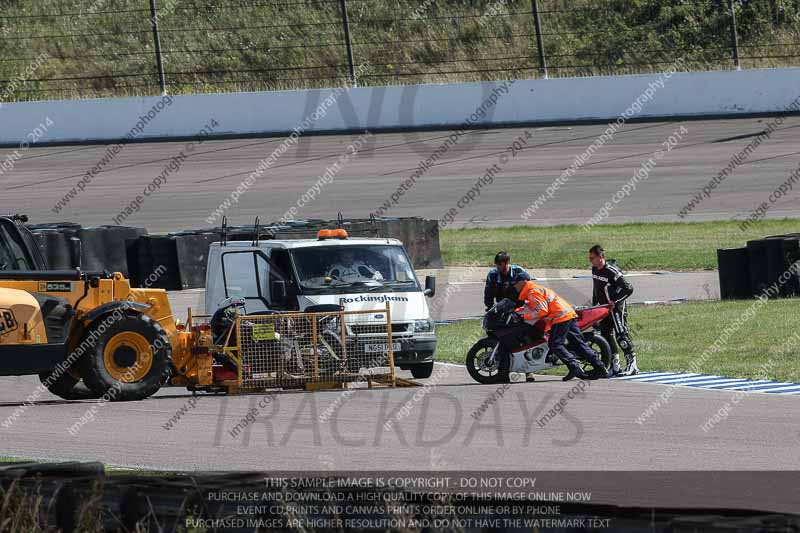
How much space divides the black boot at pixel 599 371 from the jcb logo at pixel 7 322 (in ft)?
20.5

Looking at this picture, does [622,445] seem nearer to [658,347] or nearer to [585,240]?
[658,347]

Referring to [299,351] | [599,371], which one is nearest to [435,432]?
[299,351]

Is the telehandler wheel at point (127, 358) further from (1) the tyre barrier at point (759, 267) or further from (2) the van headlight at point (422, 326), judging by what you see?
(1) the tyre barrier at point (759, 267)

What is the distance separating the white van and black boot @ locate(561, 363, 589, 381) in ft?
5.38

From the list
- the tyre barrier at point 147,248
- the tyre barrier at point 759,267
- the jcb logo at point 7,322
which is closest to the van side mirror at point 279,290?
the jcb logo at point 7,322

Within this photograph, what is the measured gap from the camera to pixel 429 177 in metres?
32.3

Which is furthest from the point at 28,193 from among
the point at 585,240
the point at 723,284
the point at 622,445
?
the point at 622,445

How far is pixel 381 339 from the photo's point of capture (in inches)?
567

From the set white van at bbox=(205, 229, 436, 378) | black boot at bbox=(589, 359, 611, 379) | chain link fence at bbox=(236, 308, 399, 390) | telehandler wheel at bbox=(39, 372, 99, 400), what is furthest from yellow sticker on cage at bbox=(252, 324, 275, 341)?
black boot at bbox=(589, 359, 611, 379)

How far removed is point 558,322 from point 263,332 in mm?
3298

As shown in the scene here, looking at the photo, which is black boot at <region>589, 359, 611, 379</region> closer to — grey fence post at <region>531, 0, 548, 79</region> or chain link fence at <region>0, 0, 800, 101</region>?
grey fence post at <region>531, 0, 548, 79</region>

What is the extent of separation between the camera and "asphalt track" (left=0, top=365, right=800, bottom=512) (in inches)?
388

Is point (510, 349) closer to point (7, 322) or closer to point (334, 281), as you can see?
point (334, 281)

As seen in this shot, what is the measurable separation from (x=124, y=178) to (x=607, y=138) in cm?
1255
